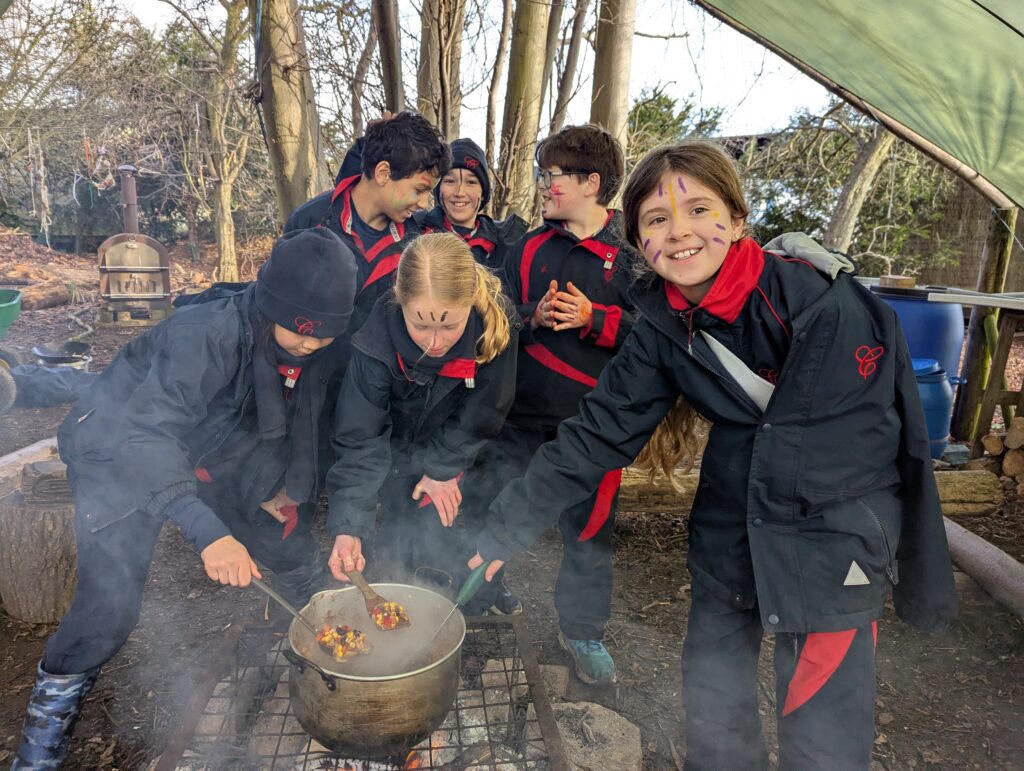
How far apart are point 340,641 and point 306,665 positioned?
0.23 m

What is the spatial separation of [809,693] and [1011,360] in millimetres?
9827

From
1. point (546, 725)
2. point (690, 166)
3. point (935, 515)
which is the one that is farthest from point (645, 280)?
point (546, 725)

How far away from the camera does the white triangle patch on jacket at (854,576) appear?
1.68 meters

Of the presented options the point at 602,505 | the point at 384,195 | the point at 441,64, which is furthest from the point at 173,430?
the point at 441,64

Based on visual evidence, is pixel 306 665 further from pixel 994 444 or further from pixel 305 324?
pixel 994 444

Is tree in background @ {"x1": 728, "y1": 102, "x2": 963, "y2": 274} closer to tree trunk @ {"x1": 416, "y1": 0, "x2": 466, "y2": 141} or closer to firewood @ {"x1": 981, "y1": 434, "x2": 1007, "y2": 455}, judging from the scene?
firewood @ {"x1": 981, "y1": 434, "x2": 1007, "y2": 455}

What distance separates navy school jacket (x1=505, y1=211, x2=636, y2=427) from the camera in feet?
9.07

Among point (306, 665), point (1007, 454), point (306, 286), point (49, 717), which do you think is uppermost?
point (306, 286)

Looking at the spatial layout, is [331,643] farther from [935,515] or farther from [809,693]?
[935,515]

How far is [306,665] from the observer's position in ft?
5.95

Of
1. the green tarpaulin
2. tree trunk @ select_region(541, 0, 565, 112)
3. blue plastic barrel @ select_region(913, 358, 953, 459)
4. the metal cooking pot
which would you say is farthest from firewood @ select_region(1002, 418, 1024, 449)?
the metal cooking pot

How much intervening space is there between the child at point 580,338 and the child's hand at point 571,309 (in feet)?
0.23

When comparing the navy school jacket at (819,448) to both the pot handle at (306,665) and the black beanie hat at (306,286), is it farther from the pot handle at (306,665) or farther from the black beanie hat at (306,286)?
the pot handle at (306,665)

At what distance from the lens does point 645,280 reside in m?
1.98
